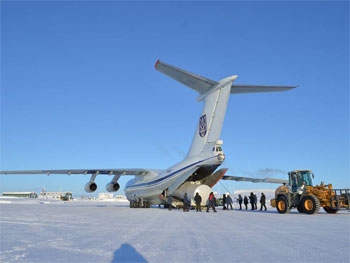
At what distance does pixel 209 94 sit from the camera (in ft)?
53.1

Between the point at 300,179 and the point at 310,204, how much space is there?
1.78m

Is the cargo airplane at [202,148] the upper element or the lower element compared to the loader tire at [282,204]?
upper

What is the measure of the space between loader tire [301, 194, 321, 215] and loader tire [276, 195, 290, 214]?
0.73 meters

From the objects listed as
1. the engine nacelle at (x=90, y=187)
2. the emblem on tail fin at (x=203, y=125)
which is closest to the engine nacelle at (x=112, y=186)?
the engine nacelle at (x=90, y=187)

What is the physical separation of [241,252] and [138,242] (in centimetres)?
160

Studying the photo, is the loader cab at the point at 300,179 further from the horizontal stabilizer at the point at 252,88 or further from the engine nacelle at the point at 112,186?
the engine nacelle at the point at 112,186

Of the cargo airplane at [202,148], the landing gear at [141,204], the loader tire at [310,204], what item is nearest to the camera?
the loader tire at [310,204]

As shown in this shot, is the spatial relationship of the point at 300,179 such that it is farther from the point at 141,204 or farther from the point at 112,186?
the point at 112,186

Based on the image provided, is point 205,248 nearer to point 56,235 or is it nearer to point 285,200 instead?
point 56,235

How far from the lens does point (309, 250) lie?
14.1ft

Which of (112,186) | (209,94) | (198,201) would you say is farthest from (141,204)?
(209,94)

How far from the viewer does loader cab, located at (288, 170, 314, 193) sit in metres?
14.1

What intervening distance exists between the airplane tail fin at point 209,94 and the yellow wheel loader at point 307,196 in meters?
3.88

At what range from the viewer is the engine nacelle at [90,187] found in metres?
20.0
